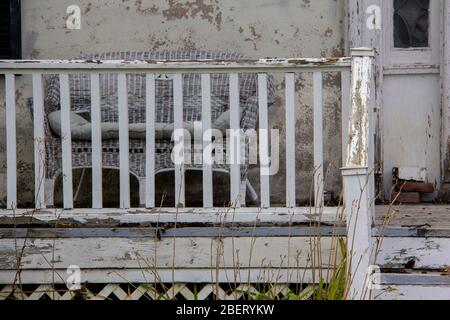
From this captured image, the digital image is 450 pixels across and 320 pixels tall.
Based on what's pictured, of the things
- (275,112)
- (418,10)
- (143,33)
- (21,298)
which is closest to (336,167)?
(275,112)

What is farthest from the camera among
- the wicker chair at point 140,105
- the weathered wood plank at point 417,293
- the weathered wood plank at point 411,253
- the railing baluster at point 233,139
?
the wicker chair at point 140,105

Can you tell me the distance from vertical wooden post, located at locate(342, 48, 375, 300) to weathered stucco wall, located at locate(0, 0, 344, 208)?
2217 millimetres

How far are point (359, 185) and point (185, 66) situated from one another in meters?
1.16

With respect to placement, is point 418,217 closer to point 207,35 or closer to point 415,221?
point 415,221

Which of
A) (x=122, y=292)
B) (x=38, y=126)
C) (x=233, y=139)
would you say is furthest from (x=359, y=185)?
(x=38, y=126)

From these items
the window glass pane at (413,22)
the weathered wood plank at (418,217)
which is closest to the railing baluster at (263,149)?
the weathered wood plank at (418,217)

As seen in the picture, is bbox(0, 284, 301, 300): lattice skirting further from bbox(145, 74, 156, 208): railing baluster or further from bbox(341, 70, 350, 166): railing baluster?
bbox(341, 70, 350, 166): railing baluster

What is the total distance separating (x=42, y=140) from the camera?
175 inches

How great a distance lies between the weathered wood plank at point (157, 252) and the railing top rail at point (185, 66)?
35.2 inches

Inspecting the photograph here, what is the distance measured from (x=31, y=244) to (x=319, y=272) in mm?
1528

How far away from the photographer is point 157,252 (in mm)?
4367

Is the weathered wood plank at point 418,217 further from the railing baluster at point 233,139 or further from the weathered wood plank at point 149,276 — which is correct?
the railing baluster at point 233,139

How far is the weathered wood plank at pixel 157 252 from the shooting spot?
4352 mm
